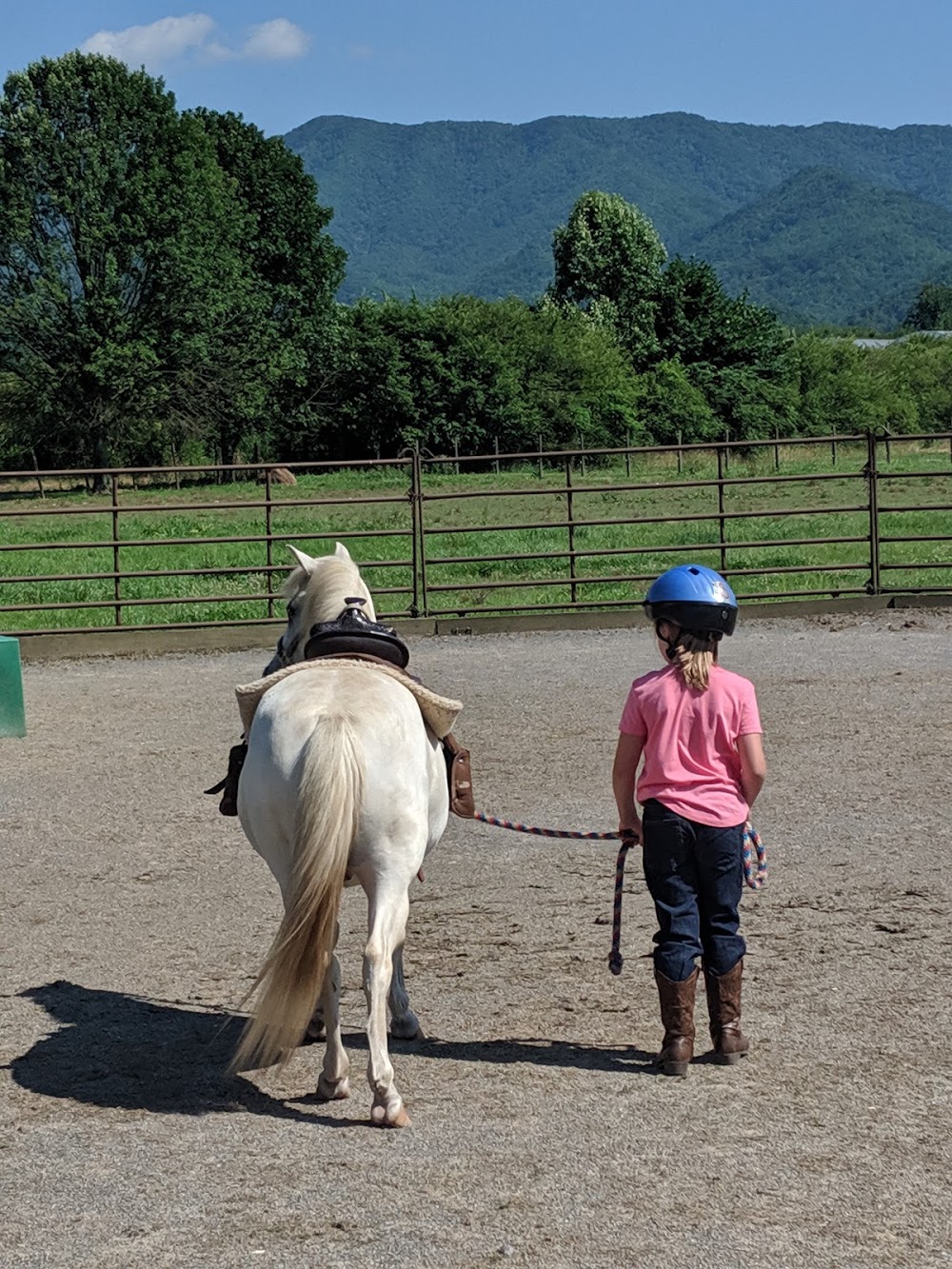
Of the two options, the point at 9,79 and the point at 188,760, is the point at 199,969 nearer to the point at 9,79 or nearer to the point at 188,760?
the point at 188,760

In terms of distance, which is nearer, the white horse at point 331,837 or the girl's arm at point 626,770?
the white horse at point 331,837

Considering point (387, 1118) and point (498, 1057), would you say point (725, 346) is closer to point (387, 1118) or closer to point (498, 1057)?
point (498, 1057)

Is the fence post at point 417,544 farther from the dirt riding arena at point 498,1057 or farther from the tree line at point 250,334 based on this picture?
the tree line at point 250,334

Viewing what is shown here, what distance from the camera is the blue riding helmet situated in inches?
149

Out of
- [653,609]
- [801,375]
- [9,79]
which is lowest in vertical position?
A: [653,609]

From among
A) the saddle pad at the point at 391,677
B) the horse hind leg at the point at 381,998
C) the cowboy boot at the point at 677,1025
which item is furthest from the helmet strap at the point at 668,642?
the horse hind leg at the point at 381,998

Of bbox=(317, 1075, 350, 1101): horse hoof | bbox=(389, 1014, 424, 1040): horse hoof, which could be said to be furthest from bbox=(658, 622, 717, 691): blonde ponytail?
bbox=(317, 1075, 350, 1101): horse hoof

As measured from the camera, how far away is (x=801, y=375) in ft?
179

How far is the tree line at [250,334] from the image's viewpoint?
34375mm

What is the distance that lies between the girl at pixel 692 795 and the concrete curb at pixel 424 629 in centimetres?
931

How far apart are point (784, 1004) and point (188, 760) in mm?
4726

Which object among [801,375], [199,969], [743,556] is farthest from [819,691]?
[801,375]

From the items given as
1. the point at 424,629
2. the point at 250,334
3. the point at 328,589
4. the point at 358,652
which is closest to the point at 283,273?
the point at 250,334

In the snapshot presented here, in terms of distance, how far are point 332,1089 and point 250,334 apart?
3657cm
